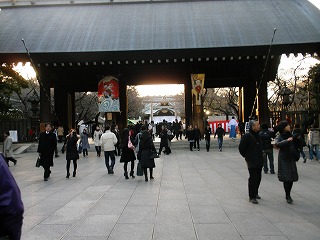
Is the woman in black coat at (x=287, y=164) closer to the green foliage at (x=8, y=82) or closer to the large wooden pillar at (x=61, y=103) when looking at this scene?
the large wooden pillar at (x=61, y=103)

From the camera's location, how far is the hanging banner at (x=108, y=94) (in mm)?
22438

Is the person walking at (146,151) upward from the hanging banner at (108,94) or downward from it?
downward

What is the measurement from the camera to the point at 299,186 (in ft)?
28.3

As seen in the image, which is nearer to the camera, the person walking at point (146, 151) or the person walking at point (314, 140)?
the person walking at point (146, 151)

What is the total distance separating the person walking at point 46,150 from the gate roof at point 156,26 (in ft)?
35.6

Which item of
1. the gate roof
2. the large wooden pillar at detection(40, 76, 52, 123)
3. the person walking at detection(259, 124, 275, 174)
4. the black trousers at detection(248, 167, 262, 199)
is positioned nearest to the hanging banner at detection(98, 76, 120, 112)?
the gate roof

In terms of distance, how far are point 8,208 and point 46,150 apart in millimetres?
8544

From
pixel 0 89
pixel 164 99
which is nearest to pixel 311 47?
pixel 0 89

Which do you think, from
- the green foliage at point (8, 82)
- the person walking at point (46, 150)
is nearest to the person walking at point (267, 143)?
the person walking at point (46, 150)

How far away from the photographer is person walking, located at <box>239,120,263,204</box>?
6836mm

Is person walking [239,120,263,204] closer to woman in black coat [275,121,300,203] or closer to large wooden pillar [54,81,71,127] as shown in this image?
woman in black coat [275,121,300,203]

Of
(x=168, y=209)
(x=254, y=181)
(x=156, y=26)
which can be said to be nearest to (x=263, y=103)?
(x=156, y=26)

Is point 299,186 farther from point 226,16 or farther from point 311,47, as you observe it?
point 226,16

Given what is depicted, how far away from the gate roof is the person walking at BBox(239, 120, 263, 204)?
1401cm
